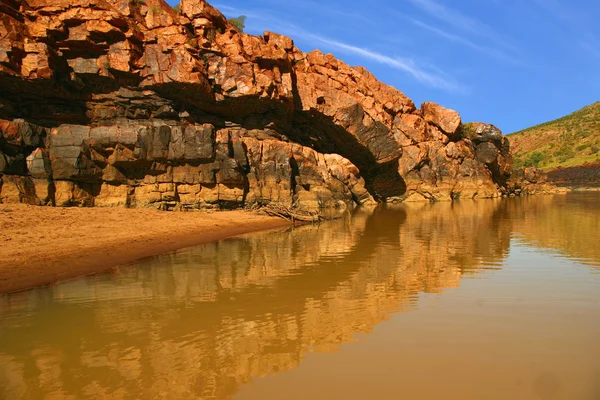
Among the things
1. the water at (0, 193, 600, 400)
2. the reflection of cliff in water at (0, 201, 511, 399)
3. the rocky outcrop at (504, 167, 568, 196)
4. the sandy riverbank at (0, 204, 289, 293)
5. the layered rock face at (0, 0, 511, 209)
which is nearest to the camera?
the water at (0, 193, 600, 400)

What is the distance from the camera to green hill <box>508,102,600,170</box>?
103m

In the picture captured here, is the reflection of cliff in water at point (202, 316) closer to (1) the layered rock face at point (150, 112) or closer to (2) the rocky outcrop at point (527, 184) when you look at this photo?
(1) the layered rock face at point (150, 112)

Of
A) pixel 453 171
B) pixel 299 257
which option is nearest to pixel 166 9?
pixel 299 257

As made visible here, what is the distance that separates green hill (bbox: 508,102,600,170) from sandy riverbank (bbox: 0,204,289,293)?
10429 centimetres

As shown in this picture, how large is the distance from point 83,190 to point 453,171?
155 ft

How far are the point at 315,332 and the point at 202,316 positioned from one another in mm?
2197

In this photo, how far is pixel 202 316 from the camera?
6.95 metres

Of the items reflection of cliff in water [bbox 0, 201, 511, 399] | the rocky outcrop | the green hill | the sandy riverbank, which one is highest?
the green hill

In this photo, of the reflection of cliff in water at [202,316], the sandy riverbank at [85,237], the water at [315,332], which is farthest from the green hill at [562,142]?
the water at [315,332]

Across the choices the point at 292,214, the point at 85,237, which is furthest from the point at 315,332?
the point at 292,214

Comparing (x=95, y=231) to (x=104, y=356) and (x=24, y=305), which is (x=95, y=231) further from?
(x=104, y=356)

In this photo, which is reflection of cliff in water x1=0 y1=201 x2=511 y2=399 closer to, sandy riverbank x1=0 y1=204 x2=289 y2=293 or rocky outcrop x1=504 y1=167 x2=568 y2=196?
sandy riverbank x1=0 y1=204 x2=289 y2=293

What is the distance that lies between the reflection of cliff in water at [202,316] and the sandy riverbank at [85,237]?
1216mm

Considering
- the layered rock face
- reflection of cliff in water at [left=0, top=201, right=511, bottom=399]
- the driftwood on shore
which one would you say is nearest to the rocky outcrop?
the layered rock face
